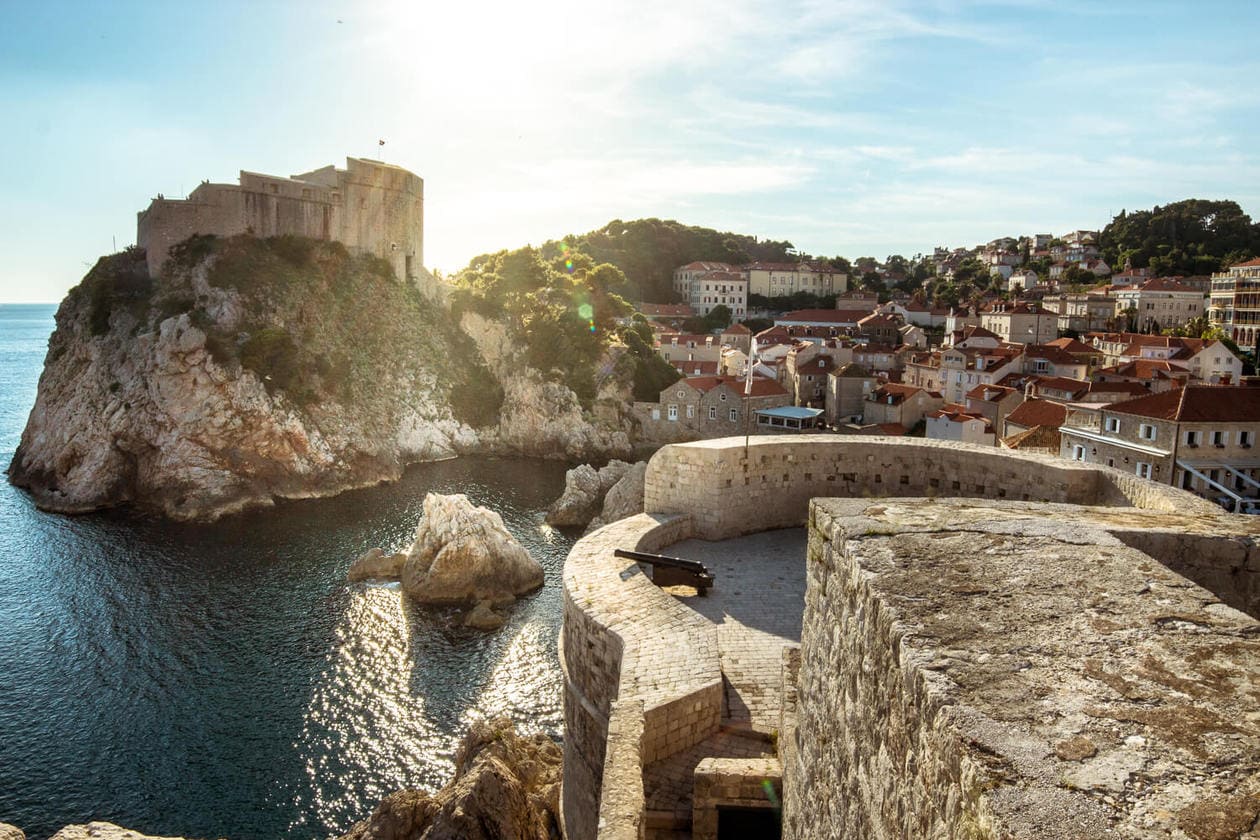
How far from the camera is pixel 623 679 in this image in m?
7.40

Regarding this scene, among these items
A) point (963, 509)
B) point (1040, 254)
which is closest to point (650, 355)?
point (963, 509)

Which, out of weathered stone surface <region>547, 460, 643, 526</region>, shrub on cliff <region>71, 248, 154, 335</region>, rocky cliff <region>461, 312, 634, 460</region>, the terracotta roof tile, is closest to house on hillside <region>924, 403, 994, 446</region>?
the terracotta roof tile

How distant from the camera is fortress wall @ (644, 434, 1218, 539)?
1094 centimetres

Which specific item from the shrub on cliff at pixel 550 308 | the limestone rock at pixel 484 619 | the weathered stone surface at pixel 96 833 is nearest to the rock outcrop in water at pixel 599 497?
the limestone rock at pixel 484 619

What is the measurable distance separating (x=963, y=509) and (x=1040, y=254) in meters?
98.0

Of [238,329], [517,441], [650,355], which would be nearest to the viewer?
[238,329]

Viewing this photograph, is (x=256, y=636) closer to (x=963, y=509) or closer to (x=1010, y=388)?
(x=963, y=509)

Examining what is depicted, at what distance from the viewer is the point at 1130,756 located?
1782 mm

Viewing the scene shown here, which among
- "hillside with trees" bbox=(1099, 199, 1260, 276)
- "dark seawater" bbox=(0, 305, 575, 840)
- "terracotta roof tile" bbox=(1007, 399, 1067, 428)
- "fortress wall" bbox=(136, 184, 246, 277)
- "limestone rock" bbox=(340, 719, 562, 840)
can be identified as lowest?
"dark seawater" bbox=(0, 305, 575, 840)

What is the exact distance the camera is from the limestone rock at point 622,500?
2728cm

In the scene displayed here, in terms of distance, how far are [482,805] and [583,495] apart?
19729 mm

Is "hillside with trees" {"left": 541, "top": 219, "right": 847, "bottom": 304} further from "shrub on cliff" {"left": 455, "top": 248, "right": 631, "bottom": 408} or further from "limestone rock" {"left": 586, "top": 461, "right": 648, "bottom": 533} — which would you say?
"limestone rock" {"left": 586, "top": 461, "right": 648, "bottom": 533}

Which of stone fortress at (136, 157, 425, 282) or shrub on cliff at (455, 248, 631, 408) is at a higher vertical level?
stone fortress at (136, 157, 425, 282)

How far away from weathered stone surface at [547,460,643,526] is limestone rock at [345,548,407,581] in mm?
6954
